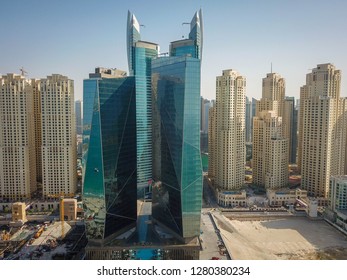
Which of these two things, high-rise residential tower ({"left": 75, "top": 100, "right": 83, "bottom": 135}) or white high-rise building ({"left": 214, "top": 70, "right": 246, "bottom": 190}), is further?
high-rise residential tower ({"left": 75, "top": 100, "right": 83, "bottom": 135})

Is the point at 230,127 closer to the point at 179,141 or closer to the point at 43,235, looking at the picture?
the point at 179,141

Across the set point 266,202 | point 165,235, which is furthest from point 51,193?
point 266,202

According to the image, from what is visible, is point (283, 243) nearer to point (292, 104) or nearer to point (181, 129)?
point (181, 129)

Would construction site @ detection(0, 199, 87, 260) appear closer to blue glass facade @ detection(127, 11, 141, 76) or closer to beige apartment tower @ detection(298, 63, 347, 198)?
blue glass facade @ detection(127, 11, 141, 76)

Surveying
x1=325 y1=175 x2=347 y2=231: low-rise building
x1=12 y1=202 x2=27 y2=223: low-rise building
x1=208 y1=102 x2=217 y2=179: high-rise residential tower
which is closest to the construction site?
x1=12 y1=202 x2=27 y2=223: low-rise building

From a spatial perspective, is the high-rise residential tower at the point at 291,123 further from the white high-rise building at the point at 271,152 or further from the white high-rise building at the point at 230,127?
the white high-rise building at the point at 230,127

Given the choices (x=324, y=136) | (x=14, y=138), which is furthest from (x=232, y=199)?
(x=14, y=138)

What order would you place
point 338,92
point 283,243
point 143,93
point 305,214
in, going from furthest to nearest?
point 338,92, point 143,93, point 305,214, point 283,243

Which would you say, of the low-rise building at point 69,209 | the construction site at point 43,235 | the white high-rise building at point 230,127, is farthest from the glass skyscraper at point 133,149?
the white high-rise building at point 230,127
